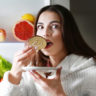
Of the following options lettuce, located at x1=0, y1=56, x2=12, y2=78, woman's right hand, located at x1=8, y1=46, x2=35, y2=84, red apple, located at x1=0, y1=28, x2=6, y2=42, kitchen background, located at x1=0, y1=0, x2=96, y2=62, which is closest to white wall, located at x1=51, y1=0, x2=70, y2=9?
kitchen background, located at x1=0, y1=0, x2=96, y2=62

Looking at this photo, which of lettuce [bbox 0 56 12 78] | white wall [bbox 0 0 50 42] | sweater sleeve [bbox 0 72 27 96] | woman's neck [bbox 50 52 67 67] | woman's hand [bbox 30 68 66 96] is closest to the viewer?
woman's hand [bbox 30 68 66 96]

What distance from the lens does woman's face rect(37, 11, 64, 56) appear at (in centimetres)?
87

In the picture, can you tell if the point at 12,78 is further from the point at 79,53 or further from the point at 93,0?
the point at 93,0

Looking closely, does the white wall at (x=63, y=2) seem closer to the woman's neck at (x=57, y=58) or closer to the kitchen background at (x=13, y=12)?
the kitchen background at (x=13, y=12)

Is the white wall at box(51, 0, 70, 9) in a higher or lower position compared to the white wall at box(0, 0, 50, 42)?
higher

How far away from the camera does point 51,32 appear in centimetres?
89

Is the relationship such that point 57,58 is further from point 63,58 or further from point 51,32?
point 51,32

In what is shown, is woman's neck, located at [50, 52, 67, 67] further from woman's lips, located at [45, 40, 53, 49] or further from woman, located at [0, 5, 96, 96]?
woman's lips, located at [45, 40, 53, 49]

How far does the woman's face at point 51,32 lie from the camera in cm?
87

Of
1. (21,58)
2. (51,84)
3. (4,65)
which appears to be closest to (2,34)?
(4,65)

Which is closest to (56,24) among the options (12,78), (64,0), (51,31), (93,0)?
(51,31)

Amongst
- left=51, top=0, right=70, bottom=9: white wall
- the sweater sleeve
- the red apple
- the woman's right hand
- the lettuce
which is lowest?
the lettuce

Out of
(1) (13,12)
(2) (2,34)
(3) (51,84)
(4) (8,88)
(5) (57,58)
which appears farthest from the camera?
(1) (13,12)

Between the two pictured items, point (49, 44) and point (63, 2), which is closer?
point (49, 44)
